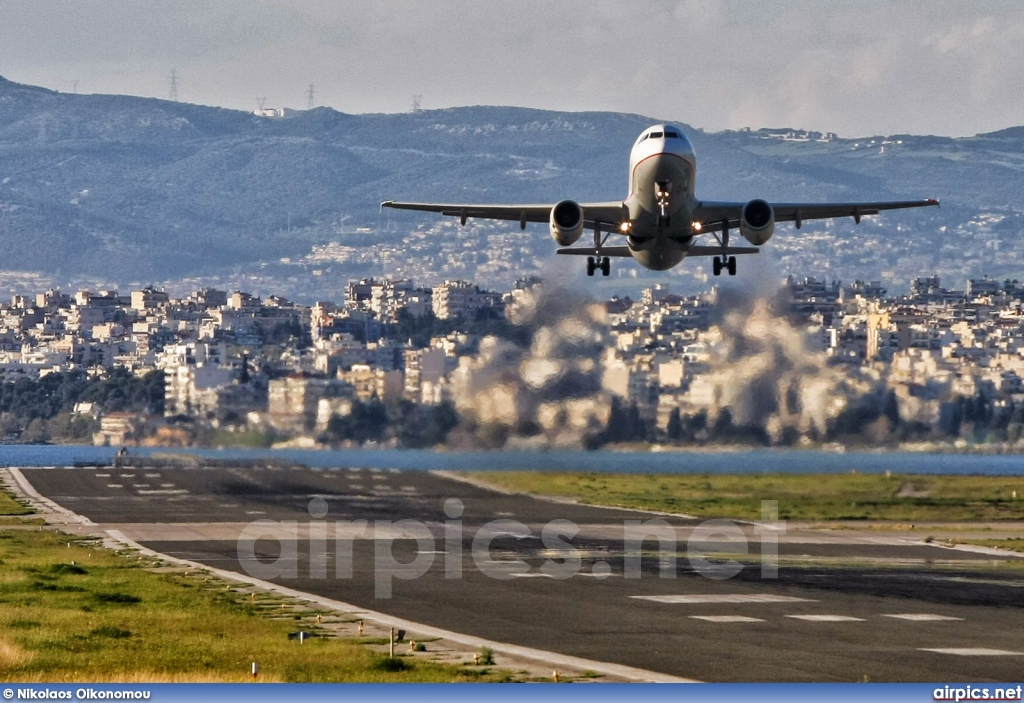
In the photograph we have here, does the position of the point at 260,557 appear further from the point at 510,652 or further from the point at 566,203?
the point at 510,652

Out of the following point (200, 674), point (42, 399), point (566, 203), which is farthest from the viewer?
point (42, 399)

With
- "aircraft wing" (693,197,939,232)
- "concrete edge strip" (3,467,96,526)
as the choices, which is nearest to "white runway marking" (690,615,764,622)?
"aircraft wing" (693,197,939,232)

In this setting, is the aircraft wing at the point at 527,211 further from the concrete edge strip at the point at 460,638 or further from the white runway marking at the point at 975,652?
the white runway marking at the point at 975,652

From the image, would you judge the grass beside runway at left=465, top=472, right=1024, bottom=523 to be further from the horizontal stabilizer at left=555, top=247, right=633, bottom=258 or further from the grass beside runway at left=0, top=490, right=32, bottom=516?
the grass beside runway at left=0, top=490, right=32, bottom=516

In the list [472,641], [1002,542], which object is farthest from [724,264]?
[472,641]

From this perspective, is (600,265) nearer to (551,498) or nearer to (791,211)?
(791,211)

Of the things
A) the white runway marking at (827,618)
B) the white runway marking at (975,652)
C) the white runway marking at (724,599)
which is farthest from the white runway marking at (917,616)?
the white runway marking at (975,652)

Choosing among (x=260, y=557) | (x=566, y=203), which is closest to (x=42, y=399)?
(x=260, y=557)
